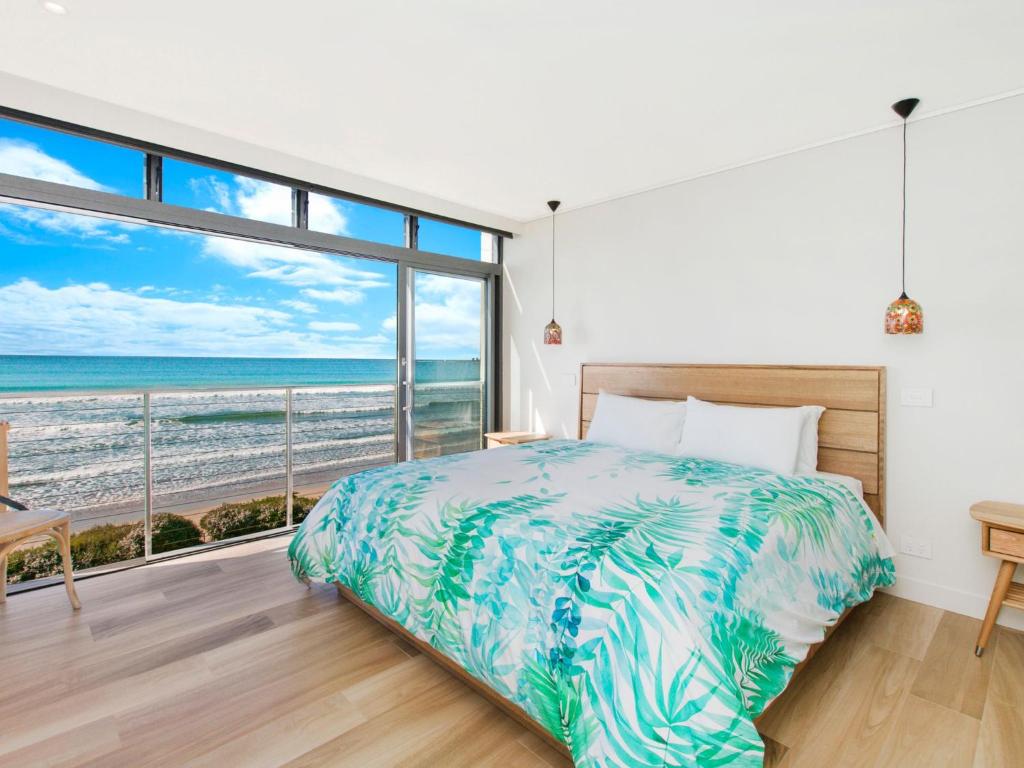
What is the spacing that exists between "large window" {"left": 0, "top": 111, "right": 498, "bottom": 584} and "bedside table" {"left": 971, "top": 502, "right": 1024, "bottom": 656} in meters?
3.70

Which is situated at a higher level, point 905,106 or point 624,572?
point 905,106

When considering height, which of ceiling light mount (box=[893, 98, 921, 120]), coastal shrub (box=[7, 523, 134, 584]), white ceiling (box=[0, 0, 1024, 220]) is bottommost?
coastal shrub (box=[7, 523, 134, 584])

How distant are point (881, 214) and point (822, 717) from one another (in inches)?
99.7

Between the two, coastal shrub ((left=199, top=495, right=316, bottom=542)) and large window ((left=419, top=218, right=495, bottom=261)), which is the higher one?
large window ((left=419, top=218, right=495, bottom=261))

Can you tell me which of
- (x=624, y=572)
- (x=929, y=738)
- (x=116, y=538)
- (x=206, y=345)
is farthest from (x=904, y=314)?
(x=206, y=345)

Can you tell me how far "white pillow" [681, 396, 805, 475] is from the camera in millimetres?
2605

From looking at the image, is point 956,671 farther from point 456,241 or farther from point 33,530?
point 456,241

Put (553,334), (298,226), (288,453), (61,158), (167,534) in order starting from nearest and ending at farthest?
(298,226) → (288,453) → (553,334) → (167,534) → (61,158)

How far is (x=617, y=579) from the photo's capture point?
139 cm

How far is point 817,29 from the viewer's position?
189cm

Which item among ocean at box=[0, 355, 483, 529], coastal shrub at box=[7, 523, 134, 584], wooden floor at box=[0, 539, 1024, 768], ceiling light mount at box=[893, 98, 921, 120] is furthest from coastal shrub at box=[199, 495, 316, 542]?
ceiling light mount at box=[893, 98, 921, 120]

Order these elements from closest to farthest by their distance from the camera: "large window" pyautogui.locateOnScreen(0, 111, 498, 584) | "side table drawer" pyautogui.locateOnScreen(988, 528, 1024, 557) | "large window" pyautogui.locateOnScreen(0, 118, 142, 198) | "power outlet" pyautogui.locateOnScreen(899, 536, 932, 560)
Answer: "side table drawer" pyautogui.locateOnScreen(988, 528, 1024, 557) → "power outlet" pyautogui.locateOnScreen(899, 536, 932, 560) → "large window" pyautogui.locateOnScreen(0, 111, 498, 584) → "large window" pyautogui.locateOnScreen(0, 118, 142, 198)

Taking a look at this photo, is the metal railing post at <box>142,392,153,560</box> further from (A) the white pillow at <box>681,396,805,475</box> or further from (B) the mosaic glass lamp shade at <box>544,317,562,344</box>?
(A) the white pillow at <box>681,396,805,475</box>

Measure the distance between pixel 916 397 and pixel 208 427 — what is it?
41.0ft
